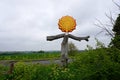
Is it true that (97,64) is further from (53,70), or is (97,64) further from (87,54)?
(53,70)

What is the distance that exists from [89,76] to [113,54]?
2.85 feet

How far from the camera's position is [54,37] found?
2059cm

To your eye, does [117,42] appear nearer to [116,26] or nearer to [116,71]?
[116,71]

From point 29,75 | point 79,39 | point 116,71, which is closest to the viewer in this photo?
point 116,71

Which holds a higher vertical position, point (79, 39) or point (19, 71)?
point (79, 39)

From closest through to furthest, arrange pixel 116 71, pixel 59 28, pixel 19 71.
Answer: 1. pixel 116 71
2. pixel 19 71
3. pixel 59 28

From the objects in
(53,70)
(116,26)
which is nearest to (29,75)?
(53,70)

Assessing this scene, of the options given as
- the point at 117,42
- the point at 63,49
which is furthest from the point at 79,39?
the point at 117,42

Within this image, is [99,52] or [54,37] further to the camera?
[54,37]

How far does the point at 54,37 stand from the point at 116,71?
1190 cm

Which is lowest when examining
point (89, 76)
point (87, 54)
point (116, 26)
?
point (89, 76)

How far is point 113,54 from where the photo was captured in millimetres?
9391

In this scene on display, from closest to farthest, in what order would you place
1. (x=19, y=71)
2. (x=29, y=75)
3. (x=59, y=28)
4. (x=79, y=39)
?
(x=29, y=75) → (x=19, y=71) → (x=59, y=28) → (x=79, y=39)

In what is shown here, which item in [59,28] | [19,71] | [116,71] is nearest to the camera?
[116,71]
